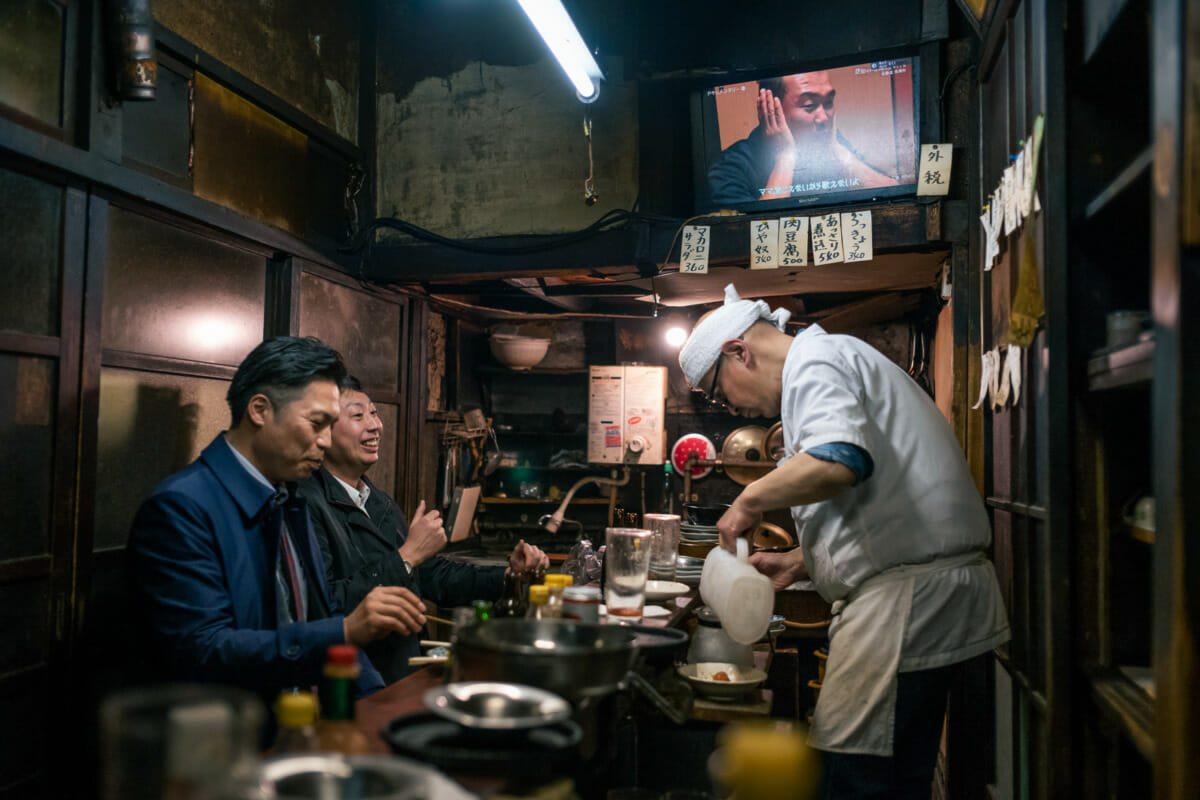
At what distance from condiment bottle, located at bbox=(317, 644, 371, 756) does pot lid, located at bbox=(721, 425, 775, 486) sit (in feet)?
20.4

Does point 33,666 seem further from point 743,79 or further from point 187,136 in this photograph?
point 743,79

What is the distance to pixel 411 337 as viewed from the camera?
6102 millimetres

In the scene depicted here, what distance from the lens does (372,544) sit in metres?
3.63

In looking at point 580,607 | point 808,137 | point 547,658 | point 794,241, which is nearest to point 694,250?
point 794,241

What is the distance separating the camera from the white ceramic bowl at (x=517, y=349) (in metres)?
7.62

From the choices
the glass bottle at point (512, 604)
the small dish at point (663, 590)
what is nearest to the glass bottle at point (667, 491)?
the small dish at point (663, 590)

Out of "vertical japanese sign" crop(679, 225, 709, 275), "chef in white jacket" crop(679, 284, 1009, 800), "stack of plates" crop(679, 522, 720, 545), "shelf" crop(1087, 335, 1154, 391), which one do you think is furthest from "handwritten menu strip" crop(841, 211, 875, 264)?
"shelf" crop(1087, 335, 1154, 391)

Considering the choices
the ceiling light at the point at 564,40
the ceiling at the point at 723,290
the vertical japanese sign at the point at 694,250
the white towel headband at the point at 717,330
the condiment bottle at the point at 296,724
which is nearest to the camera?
the condiment bottle at the point at 296,724

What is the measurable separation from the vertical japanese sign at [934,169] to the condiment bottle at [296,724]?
4008 millimetres

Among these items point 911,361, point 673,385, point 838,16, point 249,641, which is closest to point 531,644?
point 249,641

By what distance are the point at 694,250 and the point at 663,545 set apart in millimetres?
1889

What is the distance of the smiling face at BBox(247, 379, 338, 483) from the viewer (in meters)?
2.81

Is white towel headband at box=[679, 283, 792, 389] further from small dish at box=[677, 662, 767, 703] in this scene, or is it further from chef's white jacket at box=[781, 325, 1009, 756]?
small dish at box=[677, 662, 767, 703]

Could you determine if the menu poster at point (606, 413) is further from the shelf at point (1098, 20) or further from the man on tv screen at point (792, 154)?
the shelf at point (1098, 20)
